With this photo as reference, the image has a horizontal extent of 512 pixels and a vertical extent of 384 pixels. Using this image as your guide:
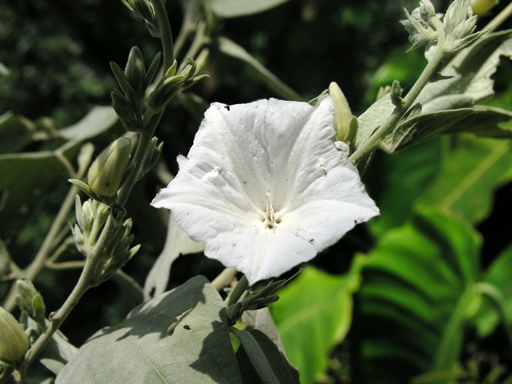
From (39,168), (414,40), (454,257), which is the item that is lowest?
(454,257)

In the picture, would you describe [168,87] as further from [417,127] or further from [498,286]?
[498,286]

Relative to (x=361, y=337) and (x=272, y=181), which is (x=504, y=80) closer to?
(x=361, y=337)

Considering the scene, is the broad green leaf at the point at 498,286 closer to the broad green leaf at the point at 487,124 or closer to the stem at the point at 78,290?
the broad green leaf at the point at 487,124

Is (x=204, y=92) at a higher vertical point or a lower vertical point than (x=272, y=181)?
lower

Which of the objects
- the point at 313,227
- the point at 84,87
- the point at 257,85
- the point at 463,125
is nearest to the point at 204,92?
the point at 257,85

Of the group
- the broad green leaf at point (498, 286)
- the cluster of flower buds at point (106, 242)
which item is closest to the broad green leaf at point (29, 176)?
the cluster of flower buds at point (106, 242)

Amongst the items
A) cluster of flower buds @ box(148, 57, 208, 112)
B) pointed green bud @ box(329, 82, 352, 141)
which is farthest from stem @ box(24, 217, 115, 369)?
pointed green bud @ box(329, 82, 352, 141)

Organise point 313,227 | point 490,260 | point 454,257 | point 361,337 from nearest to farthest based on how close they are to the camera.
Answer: point 313,227
point 454,257
point 361,337
point 490,260
